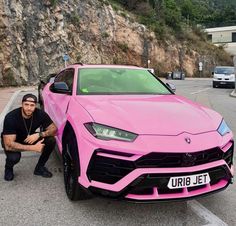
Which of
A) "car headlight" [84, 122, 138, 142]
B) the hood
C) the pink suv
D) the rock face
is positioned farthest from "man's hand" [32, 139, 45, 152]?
the rock face

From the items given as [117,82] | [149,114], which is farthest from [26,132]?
[149,114]

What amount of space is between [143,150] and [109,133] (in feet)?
1.33

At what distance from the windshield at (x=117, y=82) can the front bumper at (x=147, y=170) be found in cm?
162

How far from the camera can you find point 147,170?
3639 mm

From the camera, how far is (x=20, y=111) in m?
5.20

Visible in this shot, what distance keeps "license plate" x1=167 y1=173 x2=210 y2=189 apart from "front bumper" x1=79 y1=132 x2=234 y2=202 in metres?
0.03

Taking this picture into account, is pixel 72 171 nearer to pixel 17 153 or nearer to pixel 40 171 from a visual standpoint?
pixel 17 153

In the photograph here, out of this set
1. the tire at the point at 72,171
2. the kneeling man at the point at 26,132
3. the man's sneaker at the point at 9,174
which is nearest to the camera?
the tire at the point at 72,171

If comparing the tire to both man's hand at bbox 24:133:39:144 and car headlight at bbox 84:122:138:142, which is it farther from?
man's hand at bbox 24:133:39:144

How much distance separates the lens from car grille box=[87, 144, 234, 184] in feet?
12.1

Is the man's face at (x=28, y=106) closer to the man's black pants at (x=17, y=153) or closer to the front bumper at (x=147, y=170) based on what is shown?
the man's black pants at (x=17, y=153)

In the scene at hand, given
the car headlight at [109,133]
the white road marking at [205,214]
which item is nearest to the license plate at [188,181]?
the white road marking at [205,214]

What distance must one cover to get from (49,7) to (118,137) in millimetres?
31917

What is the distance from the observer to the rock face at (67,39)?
29906mm
